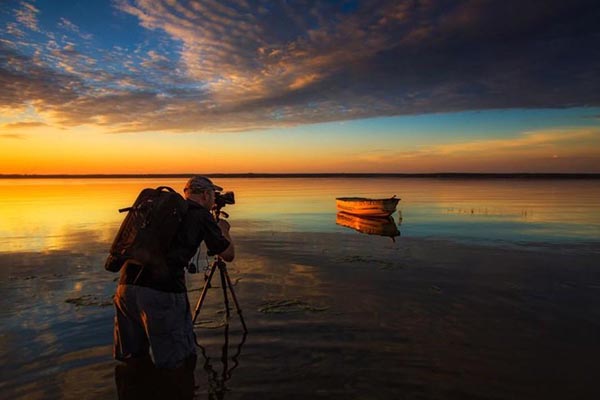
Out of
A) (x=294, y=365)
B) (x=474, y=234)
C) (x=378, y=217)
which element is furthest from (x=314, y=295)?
(x=378, y=217)

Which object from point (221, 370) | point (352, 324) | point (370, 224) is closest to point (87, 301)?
point (221, 370)

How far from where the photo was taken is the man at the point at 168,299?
5.02 meters

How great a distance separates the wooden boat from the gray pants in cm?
2804

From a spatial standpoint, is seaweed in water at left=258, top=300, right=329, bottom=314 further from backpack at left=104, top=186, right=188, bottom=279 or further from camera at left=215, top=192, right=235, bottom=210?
backpack at left=104, top=186, right=188, bottom=279

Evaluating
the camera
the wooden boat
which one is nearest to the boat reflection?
the wooden boat

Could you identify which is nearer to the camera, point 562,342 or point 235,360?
point 235,360

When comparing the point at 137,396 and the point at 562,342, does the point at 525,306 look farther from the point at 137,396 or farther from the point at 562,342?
the point at 137,396

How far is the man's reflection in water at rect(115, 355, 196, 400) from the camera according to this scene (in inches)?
238

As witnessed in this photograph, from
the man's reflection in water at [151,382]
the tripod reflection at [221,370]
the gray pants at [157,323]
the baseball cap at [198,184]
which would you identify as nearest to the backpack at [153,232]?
the gray pants at [157,323]

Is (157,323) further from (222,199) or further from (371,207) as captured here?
(371,207)

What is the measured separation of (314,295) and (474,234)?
15.7m

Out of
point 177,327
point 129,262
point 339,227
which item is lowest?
point 339,227

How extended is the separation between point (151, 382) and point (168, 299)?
82.6 inches

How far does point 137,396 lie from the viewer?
602 centimetres
